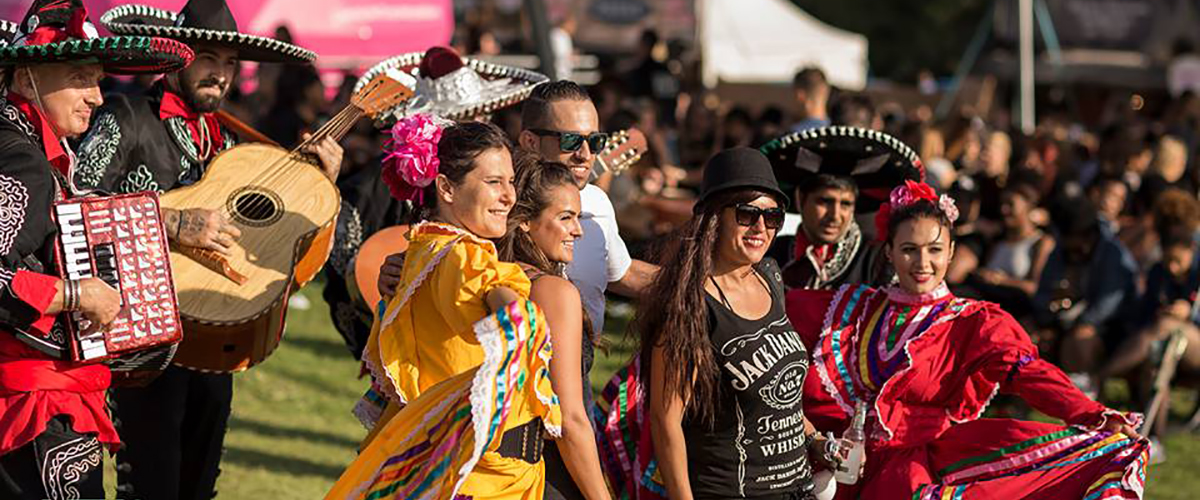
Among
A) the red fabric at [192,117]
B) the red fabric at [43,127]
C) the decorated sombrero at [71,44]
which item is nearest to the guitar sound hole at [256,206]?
the red fabric at [192,117]

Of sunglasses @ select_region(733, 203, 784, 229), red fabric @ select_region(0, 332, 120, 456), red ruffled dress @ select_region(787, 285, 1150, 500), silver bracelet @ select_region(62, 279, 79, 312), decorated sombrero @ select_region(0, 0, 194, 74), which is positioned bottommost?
red ruffled dress @ select_region(787, 285, 1150, 500)

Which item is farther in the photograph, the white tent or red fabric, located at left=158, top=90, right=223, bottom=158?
the white tent

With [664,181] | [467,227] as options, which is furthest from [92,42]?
[664,181]

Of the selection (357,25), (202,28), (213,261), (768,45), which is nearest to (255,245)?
(213,261)

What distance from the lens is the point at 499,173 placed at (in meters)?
4.48

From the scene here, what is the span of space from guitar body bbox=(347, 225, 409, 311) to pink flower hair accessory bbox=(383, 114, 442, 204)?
48.1 inches

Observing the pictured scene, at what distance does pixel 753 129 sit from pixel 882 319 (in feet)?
29.3

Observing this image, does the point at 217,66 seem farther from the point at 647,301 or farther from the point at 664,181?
the point at 664,181

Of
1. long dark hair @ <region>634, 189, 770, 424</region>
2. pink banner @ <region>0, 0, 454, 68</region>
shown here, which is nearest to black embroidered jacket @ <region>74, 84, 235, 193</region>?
long dark hair @ <region>634, 189, 770, 424</region>

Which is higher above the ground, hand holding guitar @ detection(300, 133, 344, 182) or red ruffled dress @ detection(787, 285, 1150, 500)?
hand holding guitar @ detection(300, 133, 344, 182)

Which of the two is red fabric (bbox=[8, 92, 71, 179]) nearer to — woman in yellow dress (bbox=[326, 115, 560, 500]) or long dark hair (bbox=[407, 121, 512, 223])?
woman in yellow dress (bbox=[326, 115, 560, 500])

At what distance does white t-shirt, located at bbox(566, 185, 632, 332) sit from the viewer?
5.04 m

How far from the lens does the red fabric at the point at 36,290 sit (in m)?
4.38

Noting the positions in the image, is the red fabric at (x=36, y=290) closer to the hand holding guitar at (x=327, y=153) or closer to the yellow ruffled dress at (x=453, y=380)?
the yellow ruffled dress at (x=453, y=380)
